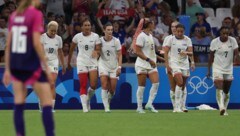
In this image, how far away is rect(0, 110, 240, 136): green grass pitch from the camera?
632 inches

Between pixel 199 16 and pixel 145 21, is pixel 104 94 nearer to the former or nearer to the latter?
pixel 145 21

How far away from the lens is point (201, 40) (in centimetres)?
2736

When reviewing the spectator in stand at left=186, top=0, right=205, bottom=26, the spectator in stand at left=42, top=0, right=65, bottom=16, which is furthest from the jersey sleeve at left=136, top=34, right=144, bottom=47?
the spectator in stand at left=186, top=0, right=205, bottom=26

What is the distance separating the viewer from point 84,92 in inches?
911

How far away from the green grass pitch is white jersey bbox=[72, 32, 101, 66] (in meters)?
2.27

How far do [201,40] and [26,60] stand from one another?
52.9ft

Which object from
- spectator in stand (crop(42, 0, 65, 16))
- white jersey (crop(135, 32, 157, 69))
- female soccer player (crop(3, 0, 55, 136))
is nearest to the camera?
female soccer player (crop(3, 0, 55, 136))

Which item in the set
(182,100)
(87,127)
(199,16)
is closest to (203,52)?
(199,16)

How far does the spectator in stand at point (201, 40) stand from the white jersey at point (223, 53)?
441cm

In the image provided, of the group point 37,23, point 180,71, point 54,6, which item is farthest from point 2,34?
point 37,23

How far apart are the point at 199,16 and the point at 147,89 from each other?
3.18 m

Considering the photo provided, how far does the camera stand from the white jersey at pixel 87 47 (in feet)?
75.7

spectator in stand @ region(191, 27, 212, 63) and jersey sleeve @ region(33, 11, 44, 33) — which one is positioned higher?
jersey sleeve @ region(33, 11, 44, 33)

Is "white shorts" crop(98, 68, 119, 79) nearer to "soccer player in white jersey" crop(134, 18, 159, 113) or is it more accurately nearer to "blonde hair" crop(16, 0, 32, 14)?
"soccer player in white jersey" crop(134, 18, 159, 113)
